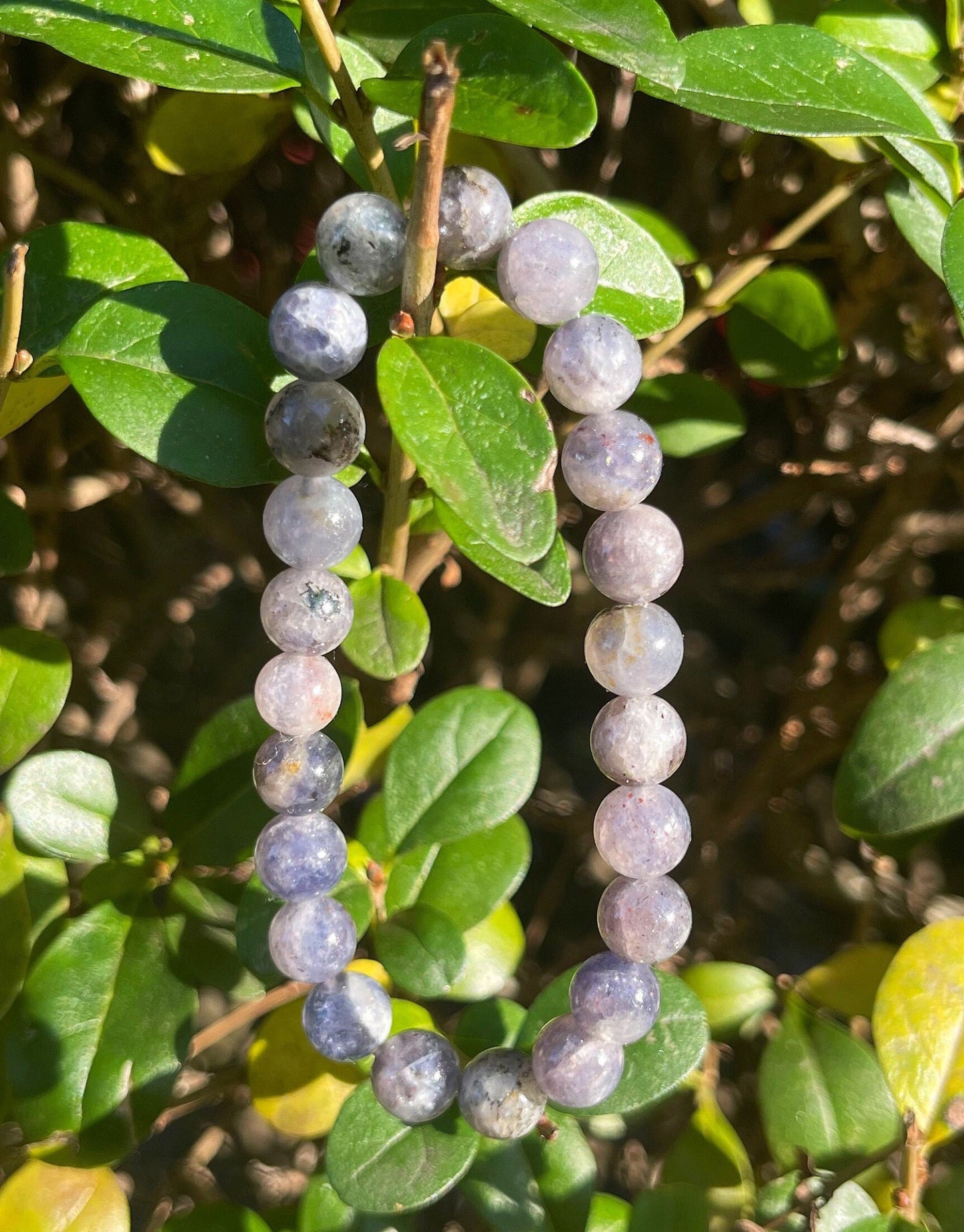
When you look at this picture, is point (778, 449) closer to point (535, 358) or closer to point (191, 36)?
point (535, 358)

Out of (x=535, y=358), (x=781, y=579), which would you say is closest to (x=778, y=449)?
(x=781, y=579)

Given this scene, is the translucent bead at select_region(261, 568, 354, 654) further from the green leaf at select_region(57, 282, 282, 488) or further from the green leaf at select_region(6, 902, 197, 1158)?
the green leaf at select_region(6, 902, 197, 1158)

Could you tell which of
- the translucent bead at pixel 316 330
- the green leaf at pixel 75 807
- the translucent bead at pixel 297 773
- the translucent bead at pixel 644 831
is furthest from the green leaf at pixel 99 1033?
the translucent bead at pixel 316 330

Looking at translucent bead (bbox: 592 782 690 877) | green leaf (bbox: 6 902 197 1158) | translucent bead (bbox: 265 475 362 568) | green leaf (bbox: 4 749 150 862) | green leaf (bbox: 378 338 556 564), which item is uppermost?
green leaf (bbox: 378 338 556 564)

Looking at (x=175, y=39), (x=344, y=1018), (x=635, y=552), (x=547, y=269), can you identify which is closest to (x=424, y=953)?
(x=344, y=1018)

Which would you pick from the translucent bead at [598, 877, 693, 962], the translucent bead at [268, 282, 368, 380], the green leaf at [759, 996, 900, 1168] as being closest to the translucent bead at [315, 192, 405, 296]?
the translucent bead at [268, 282, 368, 380]

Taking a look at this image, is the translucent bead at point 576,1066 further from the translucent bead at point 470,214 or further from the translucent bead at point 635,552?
the translucent bead at point 470,214
